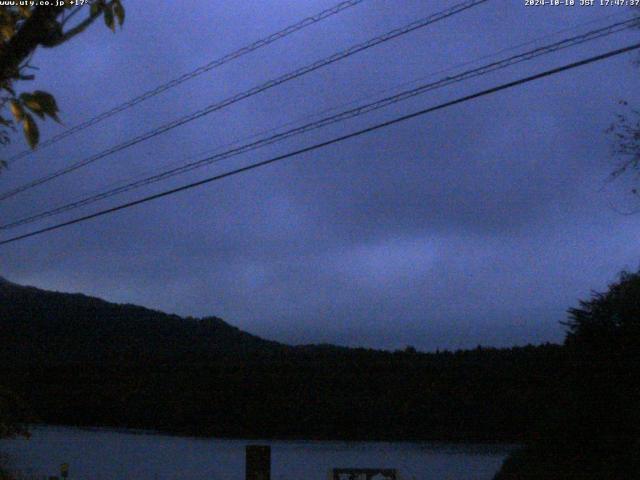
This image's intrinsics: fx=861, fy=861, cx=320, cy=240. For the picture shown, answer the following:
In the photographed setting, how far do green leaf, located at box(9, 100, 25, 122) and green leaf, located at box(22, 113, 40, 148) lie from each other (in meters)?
0.02

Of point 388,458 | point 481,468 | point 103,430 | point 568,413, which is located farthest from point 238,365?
point 568,413

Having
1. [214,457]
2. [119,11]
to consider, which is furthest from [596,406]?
[214,457]

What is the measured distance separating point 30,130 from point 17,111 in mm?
120

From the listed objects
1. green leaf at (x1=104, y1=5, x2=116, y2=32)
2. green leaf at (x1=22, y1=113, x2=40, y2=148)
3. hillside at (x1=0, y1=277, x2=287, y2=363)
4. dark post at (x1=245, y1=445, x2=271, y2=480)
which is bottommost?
dark post at (x1=245, y1=445, x2=271, y2=480)

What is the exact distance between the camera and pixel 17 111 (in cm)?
422

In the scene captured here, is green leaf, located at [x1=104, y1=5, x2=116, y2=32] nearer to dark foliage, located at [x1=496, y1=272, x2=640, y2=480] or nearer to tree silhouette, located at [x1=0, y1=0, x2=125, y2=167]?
tree silhouette, located at [x1=0, y1=0, x2=125, y2=167]

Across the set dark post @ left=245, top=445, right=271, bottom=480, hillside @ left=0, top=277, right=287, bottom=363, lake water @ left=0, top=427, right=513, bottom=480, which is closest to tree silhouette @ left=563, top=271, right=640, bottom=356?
lake water @ left=0, top=427, right=513, bottom=480

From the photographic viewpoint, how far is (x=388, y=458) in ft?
90.5

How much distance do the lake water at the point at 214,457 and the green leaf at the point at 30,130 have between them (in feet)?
52.4

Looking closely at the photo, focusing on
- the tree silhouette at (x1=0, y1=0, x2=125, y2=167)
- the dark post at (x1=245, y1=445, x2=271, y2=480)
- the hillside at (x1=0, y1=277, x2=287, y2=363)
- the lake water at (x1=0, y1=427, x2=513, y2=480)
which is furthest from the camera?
the hillside at (x1=0, y1=277, x2=287, y2=363)

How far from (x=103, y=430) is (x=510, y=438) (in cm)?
2009

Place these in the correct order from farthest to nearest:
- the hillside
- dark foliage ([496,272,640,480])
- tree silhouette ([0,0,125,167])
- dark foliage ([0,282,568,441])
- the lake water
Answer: the hillside < dark foliage ([0,282,568,441]) < the lake water < dark foliage ([496,272,640,480]) < tree silhouette ([0,0,125,167])

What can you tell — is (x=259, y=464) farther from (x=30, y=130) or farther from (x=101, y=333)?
(x=101, y=333)

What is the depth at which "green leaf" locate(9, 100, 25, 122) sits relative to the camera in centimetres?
421
